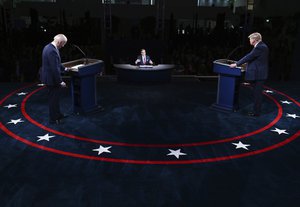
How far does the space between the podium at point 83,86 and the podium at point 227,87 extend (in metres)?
2.72

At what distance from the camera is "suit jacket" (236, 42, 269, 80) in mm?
6180

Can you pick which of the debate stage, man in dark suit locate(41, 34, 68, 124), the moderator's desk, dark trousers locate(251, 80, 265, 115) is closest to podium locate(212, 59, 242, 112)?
the debate stage

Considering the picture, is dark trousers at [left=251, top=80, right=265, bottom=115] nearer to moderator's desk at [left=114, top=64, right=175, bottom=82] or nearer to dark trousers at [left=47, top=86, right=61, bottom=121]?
moderator's desk at [left=114, top=64, right=175, bottom=82]

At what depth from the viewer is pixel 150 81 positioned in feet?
31.6

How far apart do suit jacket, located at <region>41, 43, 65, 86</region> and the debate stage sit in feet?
2.95

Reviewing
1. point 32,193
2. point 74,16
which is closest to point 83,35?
point 74,16

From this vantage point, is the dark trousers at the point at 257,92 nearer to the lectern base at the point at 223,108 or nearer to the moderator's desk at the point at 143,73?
the lectern base at the point at 223,108

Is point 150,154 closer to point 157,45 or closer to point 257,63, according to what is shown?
point 257,63

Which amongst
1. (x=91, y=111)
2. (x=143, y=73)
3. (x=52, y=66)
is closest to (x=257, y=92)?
(x=91, y=111)

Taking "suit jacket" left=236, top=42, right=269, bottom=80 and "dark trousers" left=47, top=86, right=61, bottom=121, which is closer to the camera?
"dark trousers" left=47, top=86, right=61, bottom=121

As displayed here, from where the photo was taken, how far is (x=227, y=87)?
6918mm

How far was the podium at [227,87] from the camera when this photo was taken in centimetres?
672

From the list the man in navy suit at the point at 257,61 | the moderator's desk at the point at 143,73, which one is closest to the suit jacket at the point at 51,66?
the man in navy suit at the point at 257,61

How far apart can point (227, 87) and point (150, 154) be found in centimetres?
301
